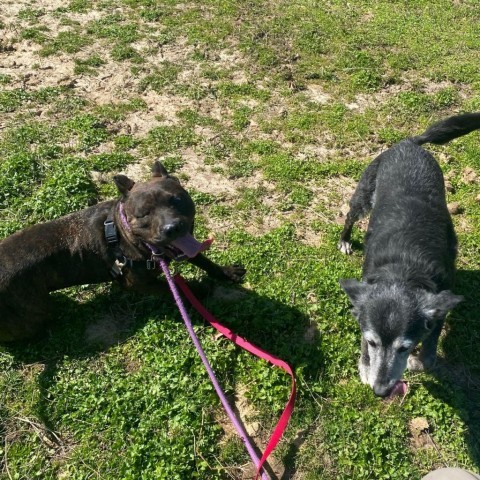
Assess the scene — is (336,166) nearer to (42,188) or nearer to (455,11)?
(42,188)

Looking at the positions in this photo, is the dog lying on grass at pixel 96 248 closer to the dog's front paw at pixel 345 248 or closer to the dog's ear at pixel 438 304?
the dog's front paw at pixel 345 248

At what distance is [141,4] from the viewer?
9852mm

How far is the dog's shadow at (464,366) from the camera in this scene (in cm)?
436

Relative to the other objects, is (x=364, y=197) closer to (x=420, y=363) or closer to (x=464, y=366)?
(x=420, y=363)

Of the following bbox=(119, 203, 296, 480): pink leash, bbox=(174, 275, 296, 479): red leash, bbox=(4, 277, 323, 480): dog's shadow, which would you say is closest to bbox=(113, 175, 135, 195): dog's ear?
bbox=(119, 203, 296, 480): pink leash

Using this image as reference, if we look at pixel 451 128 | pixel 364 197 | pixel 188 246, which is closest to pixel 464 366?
pixel 364 197

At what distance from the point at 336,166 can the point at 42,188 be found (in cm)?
455

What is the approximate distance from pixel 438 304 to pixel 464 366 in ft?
5.45

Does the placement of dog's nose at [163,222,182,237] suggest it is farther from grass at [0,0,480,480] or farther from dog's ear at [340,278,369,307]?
dog's ear at [340,278,369,307]

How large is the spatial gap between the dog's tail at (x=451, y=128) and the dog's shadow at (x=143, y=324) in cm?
268

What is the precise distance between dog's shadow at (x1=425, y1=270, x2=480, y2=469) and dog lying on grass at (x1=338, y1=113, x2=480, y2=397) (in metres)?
0.42

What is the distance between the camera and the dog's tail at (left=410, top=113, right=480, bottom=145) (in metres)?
4.97

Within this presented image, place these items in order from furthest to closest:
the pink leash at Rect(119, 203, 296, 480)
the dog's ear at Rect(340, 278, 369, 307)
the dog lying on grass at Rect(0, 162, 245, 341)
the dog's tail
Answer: the dog's tail < the dog lying on grass at Rect(0, 162, 245, 341) < the pink leash at Rect(119, 203, 296, 480) < the dog's ear at Rect(340, 278, 369, 307)

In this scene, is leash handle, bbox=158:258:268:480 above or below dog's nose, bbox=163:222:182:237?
below
